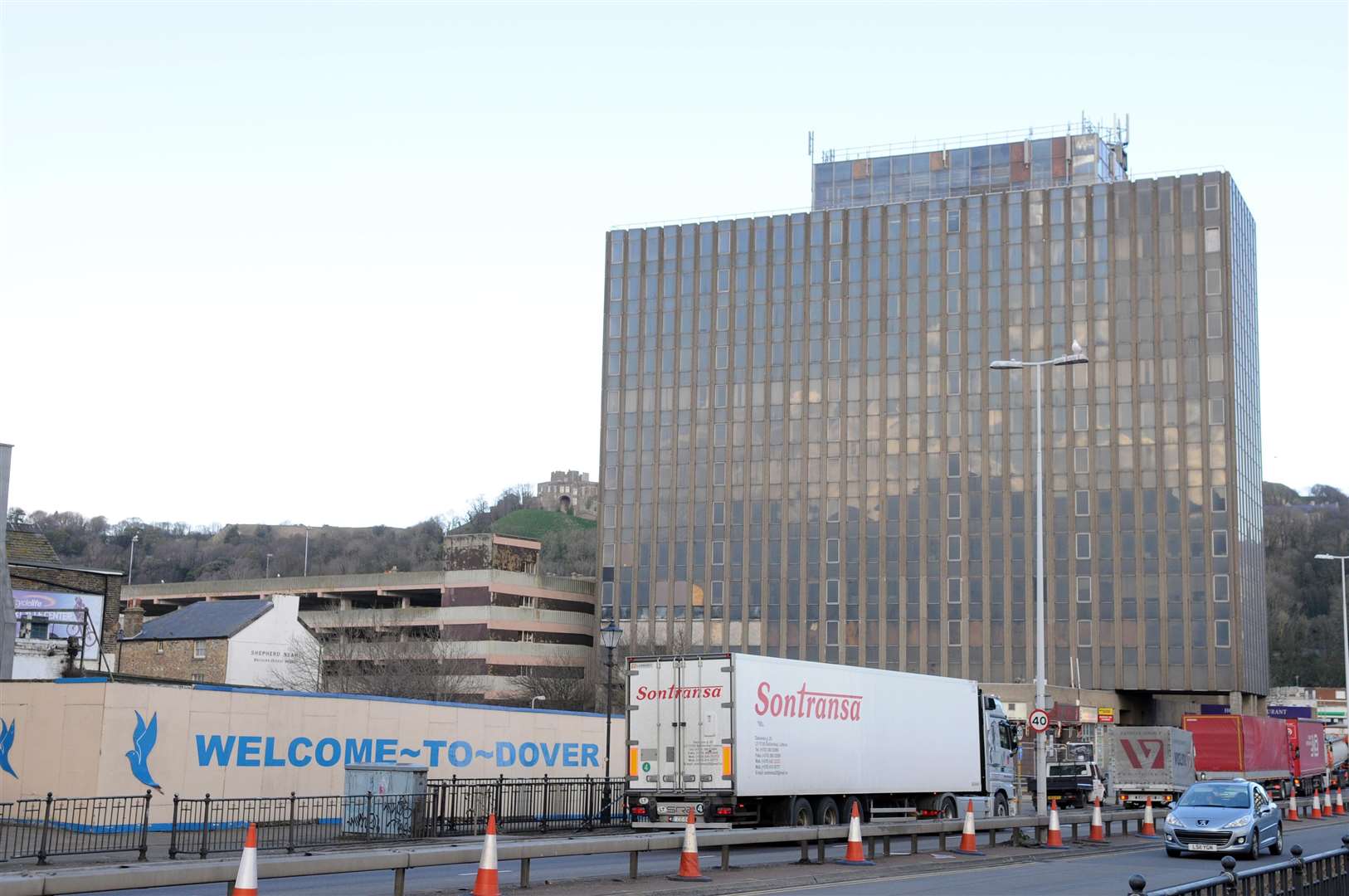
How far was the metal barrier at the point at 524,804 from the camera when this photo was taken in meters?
32.8

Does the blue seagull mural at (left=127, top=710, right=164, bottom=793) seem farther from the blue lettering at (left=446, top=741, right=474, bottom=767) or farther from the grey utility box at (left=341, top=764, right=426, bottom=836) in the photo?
the blue lettering at (left=446, top=741, right=474, bottom=767)

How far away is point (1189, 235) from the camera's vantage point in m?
104

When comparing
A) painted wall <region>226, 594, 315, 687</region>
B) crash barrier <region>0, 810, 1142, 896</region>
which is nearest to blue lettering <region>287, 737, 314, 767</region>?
crash barrier <region>0, 810, 1142, 896</region>

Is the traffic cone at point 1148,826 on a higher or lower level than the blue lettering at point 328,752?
lower

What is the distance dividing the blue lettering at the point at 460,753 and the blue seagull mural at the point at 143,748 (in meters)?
9.19

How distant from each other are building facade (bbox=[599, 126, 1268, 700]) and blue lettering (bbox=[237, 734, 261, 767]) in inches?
2985

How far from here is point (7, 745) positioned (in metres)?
32.5

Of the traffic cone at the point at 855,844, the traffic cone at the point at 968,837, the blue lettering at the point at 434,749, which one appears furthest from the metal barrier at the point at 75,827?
the traffic cone at the point at 968,837

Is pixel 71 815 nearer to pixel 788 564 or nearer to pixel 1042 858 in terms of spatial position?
pixel 1042 858

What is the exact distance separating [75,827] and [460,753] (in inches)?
506

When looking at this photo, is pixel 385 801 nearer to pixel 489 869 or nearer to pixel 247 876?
pixel 489 869

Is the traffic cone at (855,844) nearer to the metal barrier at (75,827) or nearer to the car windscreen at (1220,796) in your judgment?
the car windscreen at (1220,796)

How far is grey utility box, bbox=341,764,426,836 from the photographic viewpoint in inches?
1199

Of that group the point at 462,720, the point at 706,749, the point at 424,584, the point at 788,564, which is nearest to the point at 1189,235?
the point at 788,564
